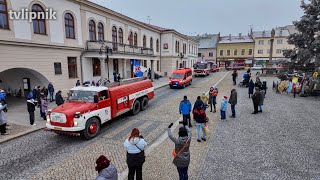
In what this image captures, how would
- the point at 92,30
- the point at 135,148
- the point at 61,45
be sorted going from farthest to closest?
the point at 92,30, the point at 61,45, the point at 135,148

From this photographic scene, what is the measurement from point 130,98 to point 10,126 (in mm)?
6540

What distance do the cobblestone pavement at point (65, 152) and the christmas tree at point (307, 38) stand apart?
14594 mm

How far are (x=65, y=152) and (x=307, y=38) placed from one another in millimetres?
21244

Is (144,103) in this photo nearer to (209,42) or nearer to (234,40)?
(209,42)

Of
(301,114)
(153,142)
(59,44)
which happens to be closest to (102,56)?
(59,44)

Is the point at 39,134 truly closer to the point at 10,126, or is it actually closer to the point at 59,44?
the point at 10,126

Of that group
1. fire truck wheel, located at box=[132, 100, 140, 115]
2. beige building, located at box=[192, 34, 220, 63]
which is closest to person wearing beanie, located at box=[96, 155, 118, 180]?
fire truck wheel, located at box=[132, 100, 140, 115]

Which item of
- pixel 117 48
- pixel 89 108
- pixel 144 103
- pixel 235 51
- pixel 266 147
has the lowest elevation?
pixel 266 147

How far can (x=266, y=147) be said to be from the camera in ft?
25.0

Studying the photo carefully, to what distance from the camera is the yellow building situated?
62.5m

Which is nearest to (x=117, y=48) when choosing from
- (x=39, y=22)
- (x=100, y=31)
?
(x=100, y=31)

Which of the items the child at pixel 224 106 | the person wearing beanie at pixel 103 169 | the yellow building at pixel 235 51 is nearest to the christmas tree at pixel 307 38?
the child at pixel 224 106

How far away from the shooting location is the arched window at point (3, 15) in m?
13.6

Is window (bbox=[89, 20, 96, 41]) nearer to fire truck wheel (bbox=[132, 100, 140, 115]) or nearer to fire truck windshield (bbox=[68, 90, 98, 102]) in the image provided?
fire truck wheel (bbox=[132, 100, 140, 115])
